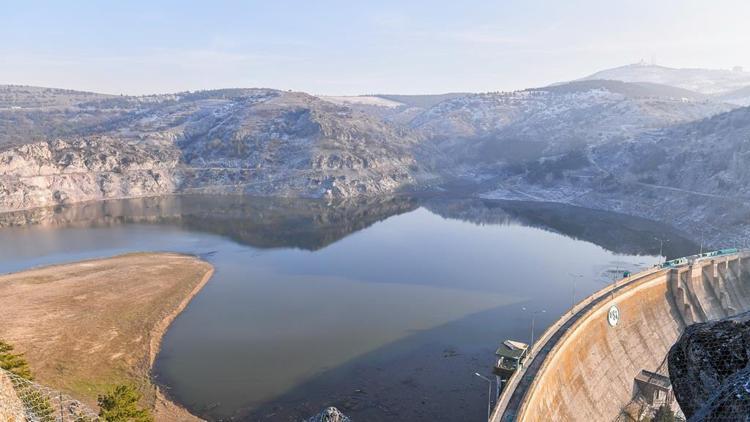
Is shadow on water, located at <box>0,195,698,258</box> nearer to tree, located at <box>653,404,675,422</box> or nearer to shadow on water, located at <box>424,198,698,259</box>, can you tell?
shadow on water, located at <box>424,198,698,259</box>

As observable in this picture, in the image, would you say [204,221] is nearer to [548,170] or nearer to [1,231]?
[1,231]

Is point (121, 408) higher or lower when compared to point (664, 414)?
higher

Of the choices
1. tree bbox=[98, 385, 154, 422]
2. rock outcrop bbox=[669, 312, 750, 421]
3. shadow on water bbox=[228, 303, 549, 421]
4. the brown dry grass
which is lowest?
shadow on water bbox=[228, 303, 549, 421]

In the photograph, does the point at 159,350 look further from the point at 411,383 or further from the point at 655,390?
the point at 655,390

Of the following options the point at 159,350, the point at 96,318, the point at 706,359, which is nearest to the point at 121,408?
the point at 159,350

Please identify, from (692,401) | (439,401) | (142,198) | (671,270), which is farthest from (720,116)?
(142,198)

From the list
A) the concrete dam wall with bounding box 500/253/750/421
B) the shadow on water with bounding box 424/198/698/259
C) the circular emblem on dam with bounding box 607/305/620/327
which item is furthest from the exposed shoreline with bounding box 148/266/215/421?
the shadow on water with bounding box 424/198/698/259
